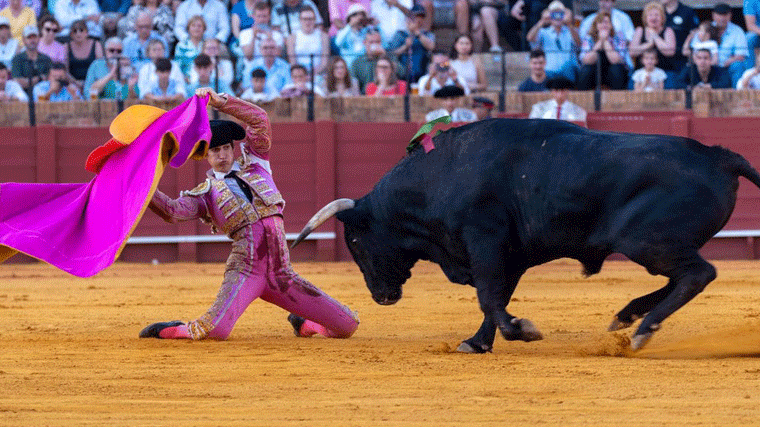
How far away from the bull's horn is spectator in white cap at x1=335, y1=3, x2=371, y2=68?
5.82m

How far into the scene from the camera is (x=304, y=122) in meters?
11.2

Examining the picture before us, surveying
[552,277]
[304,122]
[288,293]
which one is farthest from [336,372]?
[304,122]

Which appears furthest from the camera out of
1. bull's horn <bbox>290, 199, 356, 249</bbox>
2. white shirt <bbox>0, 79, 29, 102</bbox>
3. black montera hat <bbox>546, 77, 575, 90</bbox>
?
white shirt <bbox>0, 79, 29, 102</bbox>

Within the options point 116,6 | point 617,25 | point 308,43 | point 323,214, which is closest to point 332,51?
point 308,43

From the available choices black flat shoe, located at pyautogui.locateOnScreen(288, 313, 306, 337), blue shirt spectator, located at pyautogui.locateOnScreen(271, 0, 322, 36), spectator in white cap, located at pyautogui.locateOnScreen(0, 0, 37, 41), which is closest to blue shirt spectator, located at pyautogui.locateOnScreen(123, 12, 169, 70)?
spectator in white cap, located at pyautogui.locateOnScreen(0, 0, 37, 41)

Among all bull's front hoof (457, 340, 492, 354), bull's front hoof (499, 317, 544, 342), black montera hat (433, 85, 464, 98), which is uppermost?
black montera hat (433, 85, 464, 98)

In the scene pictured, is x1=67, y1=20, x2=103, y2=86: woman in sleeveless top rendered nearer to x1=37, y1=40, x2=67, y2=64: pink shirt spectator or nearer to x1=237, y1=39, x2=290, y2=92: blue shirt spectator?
x1=37, y1=40, x2=67, y2=64: pink shirt spectator

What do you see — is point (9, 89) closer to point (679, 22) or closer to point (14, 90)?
point (14, 90)

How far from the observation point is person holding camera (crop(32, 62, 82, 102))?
11.3m

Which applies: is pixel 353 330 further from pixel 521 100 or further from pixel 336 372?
pixel 521 100

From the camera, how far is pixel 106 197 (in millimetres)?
5324

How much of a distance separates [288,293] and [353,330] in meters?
0.37

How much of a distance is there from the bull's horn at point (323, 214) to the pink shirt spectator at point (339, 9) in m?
6.19

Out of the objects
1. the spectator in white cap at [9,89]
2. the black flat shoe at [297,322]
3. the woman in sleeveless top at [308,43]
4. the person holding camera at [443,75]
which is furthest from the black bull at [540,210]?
the spectator in white cap at [9,89]
